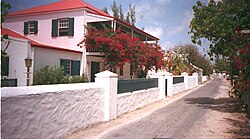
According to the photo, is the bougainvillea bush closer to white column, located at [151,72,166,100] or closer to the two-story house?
the two-story house

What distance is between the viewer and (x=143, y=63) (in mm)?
18094

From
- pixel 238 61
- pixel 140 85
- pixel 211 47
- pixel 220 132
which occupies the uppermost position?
pixel 211 47

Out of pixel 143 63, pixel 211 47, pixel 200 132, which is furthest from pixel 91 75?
pixel 200 132

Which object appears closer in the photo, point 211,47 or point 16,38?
point 211,47

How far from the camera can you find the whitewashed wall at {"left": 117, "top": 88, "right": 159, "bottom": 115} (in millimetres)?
9695

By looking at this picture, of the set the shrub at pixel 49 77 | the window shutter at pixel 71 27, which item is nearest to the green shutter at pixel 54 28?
the window shutter at pixel 71 27

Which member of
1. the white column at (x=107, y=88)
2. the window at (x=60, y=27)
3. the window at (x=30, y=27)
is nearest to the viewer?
the white column at (x=107, y=88)

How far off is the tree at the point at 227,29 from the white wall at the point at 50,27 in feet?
33.4

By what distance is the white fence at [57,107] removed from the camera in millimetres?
4783

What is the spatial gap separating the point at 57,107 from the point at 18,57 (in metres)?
9.95

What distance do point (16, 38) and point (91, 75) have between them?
787cm

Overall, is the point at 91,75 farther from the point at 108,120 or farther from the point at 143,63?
the point at 108,120

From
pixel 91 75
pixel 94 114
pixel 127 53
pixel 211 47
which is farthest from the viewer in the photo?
pixel 91 75

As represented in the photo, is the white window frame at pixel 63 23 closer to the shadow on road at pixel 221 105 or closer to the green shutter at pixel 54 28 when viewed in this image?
the green shutter at pixel 54 28
